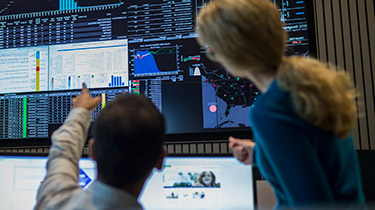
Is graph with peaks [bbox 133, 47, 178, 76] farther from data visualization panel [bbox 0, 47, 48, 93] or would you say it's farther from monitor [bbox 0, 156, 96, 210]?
monitor [bbox 0, 156, 96, 210]

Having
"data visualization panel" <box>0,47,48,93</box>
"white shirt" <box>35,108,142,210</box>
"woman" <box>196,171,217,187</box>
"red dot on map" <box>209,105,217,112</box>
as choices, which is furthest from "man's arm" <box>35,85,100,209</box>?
"data visualization panel" <box>0,47,48,93</box>

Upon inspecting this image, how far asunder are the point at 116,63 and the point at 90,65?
198mm

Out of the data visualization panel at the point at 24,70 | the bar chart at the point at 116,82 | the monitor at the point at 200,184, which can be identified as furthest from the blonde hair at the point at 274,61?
the data visualization panel at the point at 24,70

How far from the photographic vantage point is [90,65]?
2492 mm

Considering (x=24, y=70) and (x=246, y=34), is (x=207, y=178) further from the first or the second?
(x=24, y=70)

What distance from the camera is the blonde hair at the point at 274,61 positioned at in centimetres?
76

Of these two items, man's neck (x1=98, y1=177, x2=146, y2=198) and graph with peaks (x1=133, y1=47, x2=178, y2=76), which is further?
graph with peaks (x1=133, y1=47, x2=178, y2=76)

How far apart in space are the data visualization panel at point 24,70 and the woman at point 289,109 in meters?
2.00

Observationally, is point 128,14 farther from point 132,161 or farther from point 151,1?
point 132,161

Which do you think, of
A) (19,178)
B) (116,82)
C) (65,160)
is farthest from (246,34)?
(116,82)

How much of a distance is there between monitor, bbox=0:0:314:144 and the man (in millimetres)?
1576

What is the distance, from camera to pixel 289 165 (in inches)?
28.9

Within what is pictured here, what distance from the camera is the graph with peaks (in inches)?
95.0

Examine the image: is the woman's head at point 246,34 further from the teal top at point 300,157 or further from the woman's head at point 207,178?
the woman's head at point 207,178
